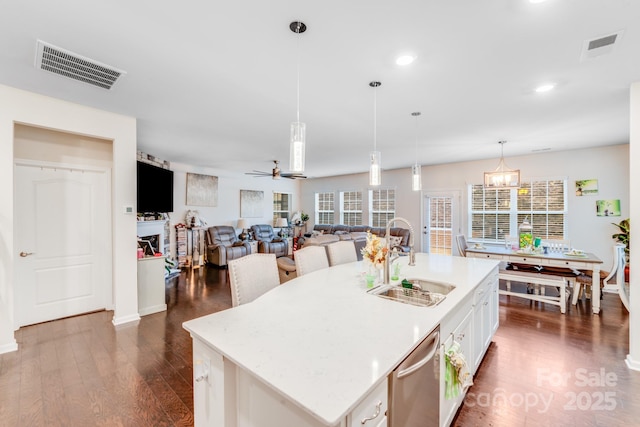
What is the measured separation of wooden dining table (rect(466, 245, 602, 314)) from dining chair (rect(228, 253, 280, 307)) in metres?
3.75

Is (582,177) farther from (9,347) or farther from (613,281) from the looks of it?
(9,347)

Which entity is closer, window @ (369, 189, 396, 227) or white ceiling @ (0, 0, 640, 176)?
white ceiling @ (0, 0, 640, 176)

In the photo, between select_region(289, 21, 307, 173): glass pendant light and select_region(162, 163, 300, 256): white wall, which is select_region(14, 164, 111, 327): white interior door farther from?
select_region(289, 21, 307, 173): glass pendant light

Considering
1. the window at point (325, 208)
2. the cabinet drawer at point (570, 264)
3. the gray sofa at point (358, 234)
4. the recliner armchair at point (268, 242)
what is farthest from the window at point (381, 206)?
the cabinet drawer at point (570, 264)

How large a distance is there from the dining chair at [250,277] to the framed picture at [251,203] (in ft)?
20.6

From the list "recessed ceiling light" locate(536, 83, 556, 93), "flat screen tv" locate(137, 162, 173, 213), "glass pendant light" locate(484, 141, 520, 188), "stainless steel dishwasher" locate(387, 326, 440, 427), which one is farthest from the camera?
"glass pendant light" locate(484, 141, 520, 188)

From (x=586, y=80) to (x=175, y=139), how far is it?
5326mm

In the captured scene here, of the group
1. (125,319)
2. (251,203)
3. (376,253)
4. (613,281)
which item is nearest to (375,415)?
(376,253)

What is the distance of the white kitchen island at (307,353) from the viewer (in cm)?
92

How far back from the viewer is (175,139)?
457 centimetres

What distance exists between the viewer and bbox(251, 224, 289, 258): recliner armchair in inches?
308

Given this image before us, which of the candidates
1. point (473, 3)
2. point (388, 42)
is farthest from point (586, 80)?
point (388, 42)

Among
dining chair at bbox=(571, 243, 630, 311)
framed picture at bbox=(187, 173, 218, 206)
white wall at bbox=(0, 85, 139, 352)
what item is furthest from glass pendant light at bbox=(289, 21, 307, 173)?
framed picture at bbox=(187, 173, 218, 206)

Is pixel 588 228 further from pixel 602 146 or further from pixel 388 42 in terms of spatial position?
pixel 388 42
